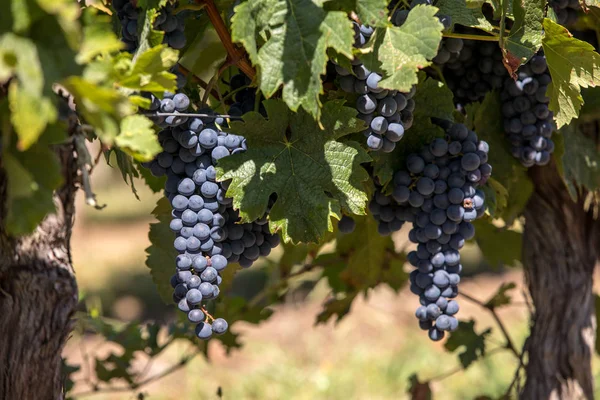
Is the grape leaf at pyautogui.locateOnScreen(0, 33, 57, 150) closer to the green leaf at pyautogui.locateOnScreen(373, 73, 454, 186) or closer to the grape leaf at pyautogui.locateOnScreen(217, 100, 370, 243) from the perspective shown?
the grape leaf at pyautogui.locateOnScreen(217, 100, 370, 243)

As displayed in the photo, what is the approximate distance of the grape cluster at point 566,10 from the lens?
1288mm

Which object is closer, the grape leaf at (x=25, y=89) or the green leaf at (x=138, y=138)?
the grape leaf at (x=25, y=89)

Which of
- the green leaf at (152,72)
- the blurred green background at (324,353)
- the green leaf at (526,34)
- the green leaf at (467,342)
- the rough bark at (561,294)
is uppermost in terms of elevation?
the green leaf at (152,72)

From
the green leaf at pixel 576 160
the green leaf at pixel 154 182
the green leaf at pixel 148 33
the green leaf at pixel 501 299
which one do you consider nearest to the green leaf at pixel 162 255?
the green leaf at pixel 154 182

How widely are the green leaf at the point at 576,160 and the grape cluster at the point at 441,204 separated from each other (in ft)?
1.02

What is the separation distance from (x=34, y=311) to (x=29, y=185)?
468 mm

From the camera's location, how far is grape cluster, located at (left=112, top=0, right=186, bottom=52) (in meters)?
1.01

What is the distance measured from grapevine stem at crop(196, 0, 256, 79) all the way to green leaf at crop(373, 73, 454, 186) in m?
0.28

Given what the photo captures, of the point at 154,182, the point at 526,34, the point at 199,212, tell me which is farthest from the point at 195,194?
the point at 526,34

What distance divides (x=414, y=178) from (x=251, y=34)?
0.45m

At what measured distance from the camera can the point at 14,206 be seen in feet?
2.45

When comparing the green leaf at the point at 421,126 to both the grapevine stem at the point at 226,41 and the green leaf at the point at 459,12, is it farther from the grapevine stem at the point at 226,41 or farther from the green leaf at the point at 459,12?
the grapevine stem at the point at 226,41

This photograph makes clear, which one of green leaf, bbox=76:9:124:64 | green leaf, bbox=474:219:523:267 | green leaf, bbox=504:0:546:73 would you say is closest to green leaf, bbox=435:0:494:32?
green leaf, bbox=504:0:546:73

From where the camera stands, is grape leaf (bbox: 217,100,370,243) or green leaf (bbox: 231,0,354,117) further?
grape leaf (bbox: 217,100,370,243)
